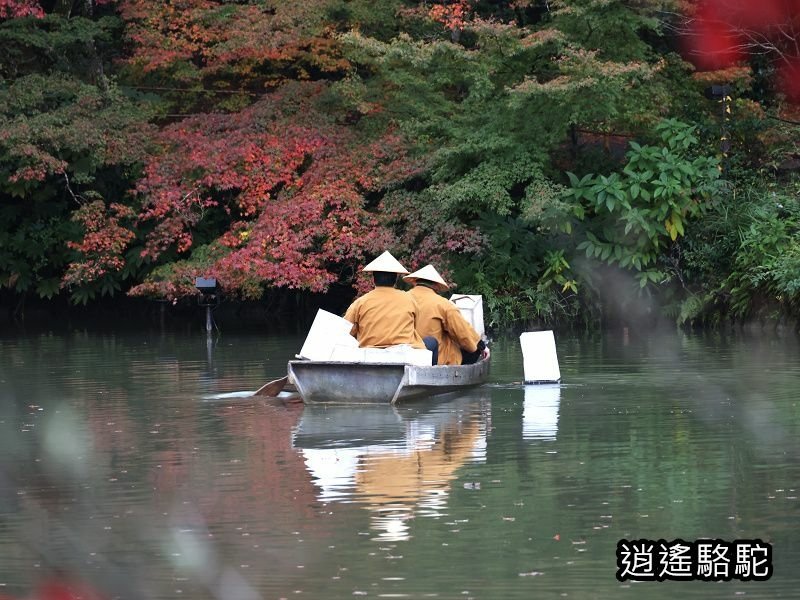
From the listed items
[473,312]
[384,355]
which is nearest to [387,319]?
[384,355]

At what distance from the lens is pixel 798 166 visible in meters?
28.6

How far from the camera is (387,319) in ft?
54.7

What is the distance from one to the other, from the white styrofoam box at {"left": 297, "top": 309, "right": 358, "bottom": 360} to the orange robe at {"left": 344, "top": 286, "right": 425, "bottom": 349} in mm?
137

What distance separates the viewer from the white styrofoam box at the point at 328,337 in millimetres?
16656

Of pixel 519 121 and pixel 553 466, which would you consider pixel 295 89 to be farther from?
pixel 553 466

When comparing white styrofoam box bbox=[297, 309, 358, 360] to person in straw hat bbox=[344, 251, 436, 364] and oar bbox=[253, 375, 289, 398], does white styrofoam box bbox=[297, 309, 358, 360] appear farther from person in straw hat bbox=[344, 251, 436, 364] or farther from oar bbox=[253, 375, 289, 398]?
oar bbox=[253, 375, 289, 398]

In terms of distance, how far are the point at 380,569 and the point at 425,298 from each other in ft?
29.1

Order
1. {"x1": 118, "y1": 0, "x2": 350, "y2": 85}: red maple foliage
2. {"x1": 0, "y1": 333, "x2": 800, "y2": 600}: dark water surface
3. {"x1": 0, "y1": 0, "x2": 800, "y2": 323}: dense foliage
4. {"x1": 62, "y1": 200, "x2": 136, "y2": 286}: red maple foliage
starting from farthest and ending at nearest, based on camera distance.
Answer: {"x1": 62, "y1": 200, "x2": 136, "y2": 286}: red maple foliage < {"x1": 118, "y1": 0, "x2": 350, "y2": 85}: red maple foliage < {"x1": 0, "y1": 0, "x2": 800, "y2": 323}: dense foliage < {"x1": 0, "y1": 333, "x2": 800, "y2": 600}: dark water surface

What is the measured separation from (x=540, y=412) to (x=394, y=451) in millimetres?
2919

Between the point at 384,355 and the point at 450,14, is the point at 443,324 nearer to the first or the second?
the point at 384,355

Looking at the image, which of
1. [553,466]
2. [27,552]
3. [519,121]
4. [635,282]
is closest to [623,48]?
[519,121]

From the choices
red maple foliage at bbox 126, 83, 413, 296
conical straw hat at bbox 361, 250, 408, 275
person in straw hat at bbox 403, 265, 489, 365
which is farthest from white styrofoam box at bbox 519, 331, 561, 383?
red maple foliage at bbox 126, 83, 413, 296

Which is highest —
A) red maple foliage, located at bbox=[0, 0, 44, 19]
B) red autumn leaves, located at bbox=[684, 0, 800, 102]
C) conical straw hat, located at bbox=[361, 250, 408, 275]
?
red maple foliage, located at bbox=[0, 0, 44, 19]

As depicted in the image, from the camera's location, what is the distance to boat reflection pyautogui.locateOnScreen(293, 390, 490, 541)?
10.6 m
